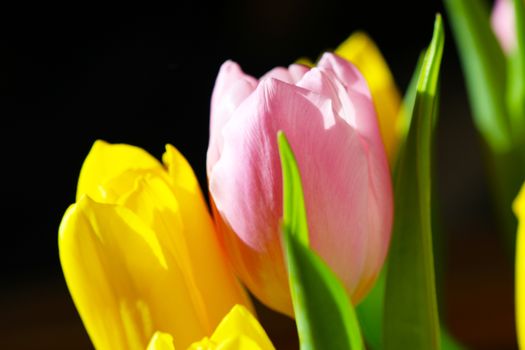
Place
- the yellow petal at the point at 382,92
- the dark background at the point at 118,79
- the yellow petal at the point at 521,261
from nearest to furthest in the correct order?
the yellow petal at the point at 521,261
the yellow petal at the point at 382,92
the dark background at the point at 118,79

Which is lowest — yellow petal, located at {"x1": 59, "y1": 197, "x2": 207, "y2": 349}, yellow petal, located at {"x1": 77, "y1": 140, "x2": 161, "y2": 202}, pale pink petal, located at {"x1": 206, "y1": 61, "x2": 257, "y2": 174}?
yellow petal, located at {"x1": 59, "y1": 197, "x2": 207, "y2": 349}

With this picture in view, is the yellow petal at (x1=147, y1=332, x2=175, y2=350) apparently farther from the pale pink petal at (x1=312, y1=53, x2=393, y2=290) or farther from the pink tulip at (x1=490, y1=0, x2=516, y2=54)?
the pink tulip at (x1=490, y1=0, x2=516, y2=54)

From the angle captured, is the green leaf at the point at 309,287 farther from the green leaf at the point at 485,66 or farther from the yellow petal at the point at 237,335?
the green leaf at the point at 485,66

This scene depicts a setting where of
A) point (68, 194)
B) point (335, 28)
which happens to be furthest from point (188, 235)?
point (335, 28)

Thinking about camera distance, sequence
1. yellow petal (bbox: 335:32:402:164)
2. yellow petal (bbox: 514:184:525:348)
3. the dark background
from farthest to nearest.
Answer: the dark background
yellow petal (bbox: 335:32:402:164)
yellow petal (bbox: 514:184:525:348)

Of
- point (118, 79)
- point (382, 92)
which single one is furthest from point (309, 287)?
point (118, 79)

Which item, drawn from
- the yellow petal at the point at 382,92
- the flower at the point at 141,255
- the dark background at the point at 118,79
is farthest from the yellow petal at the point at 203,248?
the dark background at the point at 118,79

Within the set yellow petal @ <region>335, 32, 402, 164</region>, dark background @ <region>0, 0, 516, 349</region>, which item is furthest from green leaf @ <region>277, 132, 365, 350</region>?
dark background @ <region>0, 0, 516, 349</region>

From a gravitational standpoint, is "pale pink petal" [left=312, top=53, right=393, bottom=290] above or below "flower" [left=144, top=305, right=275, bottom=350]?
above
